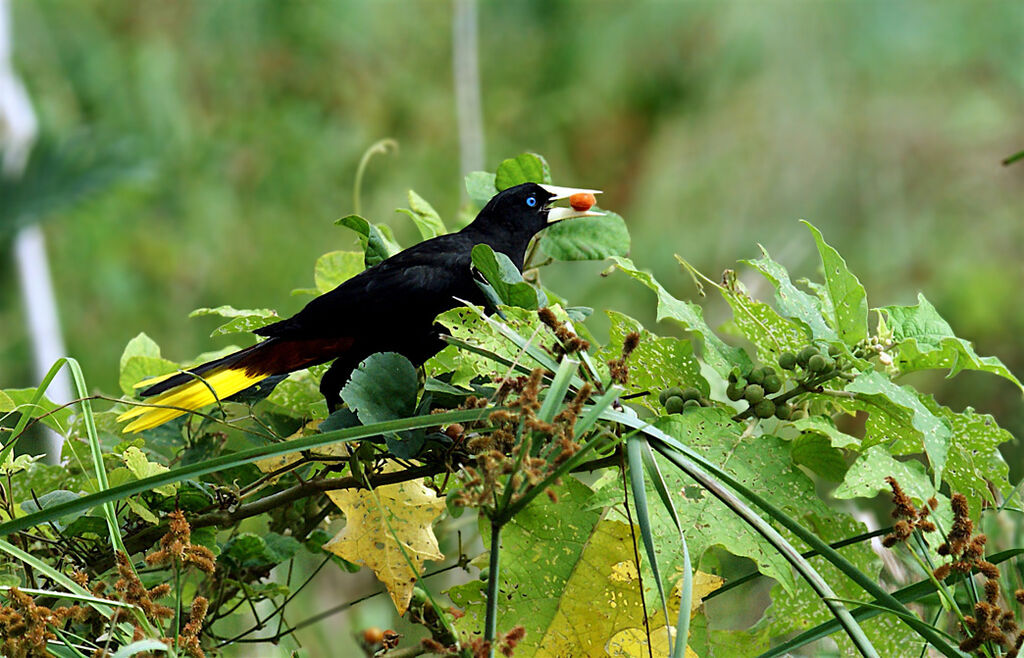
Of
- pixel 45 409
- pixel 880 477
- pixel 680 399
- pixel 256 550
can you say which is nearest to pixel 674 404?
pixel 680 399

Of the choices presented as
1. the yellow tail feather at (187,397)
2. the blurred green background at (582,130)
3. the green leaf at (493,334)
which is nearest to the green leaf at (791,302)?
the green leaf at (493,334)

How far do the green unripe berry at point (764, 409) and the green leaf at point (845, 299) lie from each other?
54 mm

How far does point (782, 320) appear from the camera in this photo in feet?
1.59

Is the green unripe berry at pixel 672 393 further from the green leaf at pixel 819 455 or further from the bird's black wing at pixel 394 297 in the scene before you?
the bird's black wing at pixel 394 297

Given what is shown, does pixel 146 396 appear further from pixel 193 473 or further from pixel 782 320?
pixel 782 320

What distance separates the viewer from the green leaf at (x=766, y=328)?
0.49m

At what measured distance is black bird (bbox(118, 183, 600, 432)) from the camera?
0.60 metres

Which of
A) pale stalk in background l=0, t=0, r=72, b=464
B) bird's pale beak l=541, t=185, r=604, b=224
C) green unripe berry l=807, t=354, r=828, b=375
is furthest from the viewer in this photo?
pale stalk in background l=0, t=0, r=72, b=464

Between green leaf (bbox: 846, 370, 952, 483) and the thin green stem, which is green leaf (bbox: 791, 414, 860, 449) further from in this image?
the thin green stem

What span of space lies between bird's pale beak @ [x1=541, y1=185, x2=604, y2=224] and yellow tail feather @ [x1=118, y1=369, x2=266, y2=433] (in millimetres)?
242

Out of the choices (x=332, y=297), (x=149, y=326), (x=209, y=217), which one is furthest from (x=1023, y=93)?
(x=332, y=297)

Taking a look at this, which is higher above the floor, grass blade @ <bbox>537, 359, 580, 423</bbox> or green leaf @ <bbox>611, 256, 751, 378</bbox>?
grass blade @ <bbox>537, 359, 580, 423</bbox>

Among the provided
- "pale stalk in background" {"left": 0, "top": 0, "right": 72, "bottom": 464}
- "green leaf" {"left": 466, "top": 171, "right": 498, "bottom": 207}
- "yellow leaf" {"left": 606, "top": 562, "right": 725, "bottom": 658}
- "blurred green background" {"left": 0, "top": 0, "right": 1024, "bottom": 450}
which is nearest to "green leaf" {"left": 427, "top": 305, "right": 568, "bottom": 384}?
"yellow leaf" {"left": 606, "top": 562, "right": 725, "bottom": 658}

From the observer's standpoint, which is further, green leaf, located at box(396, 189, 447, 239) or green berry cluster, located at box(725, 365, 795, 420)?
green leaf, located at box(396, 189, 447, 239)
